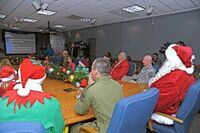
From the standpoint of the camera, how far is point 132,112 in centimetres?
131

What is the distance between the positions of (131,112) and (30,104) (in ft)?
2.19

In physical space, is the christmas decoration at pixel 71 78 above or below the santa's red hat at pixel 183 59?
below

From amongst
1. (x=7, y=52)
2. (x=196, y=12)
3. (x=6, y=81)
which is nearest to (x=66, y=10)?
(x=196, y=12)

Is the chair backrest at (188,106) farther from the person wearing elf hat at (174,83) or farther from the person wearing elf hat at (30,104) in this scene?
the person wearing elf hat at (30,104)

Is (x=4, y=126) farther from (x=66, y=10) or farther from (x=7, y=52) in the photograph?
(x=7, y=52)

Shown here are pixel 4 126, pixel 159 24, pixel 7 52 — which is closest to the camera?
pixel 4 126

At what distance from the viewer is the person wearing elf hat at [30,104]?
122cm

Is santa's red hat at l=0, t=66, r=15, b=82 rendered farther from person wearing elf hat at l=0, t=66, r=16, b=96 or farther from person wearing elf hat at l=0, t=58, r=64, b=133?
person wearing elf hat at l=0, t=58, r=64, b=133

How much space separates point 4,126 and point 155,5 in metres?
5.68

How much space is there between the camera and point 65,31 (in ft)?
43.0

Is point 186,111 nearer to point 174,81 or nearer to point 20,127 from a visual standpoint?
point 174,81

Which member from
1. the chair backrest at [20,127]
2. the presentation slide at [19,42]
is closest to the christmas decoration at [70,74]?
the chair backrest at [20,127]

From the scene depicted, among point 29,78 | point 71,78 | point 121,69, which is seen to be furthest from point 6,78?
point 121,69

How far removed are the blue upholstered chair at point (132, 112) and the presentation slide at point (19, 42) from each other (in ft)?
41.8
